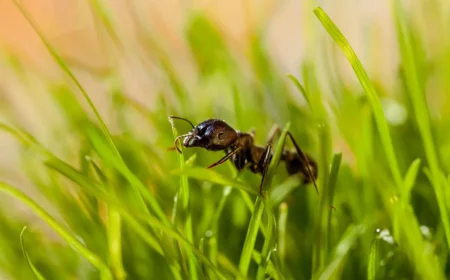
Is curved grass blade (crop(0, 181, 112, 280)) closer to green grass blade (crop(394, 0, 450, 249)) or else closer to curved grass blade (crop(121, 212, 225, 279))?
curved grass blade (crop(121, 212, 225, 279))

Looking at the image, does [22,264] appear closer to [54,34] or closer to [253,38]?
[253,38]

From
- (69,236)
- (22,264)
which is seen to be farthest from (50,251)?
(69,236)

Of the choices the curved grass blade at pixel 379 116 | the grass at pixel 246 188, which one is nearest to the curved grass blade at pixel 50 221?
the grass at pixel 246 188

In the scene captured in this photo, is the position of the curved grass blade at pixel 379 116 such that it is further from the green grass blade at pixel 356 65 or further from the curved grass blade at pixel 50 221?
the curved grass blade at pixel 50 221

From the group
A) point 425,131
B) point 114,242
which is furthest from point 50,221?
point 425,131

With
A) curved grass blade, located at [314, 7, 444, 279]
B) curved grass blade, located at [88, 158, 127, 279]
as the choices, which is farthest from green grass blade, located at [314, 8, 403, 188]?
curved grass blade, located at [88, 158, 127, 279]
